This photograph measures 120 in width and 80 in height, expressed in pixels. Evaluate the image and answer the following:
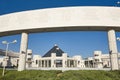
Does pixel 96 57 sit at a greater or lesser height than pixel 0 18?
lesser

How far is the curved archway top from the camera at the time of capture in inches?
706

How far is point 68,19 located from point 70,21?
0.37 meters

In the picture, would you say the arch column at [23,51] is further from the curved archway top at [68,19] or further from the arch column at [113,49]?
the arch column at [113,49]

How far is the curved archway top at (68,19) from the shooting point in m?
17.9

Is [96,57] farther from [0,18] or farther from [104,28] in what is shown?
[0,18]

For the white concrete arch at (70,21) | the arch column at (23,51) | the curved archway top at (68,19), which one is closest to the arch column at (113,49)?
the white concrete arch at (70,21)

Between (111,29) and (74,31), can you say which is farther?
(74,31)

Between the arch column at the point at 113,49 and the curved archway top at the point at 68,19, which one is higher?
the curved archway top at the point at 68,19

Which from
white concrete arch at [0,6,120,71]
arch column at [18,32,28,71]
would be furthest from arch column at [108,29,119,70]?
arch column at [18,32,28,71]

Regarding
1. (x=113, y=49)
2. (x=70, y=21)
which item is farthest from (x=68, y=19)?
(x=113, y=49)

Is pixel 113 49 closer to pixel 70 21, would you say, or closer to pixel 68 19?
pixel 70 21

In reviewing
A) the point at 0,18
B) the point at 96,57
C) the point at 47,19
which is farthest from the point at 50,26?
the point at 96,57

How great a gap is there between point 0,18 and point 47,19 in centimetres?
736

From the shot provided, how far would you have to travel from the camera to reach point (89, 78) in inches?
462
